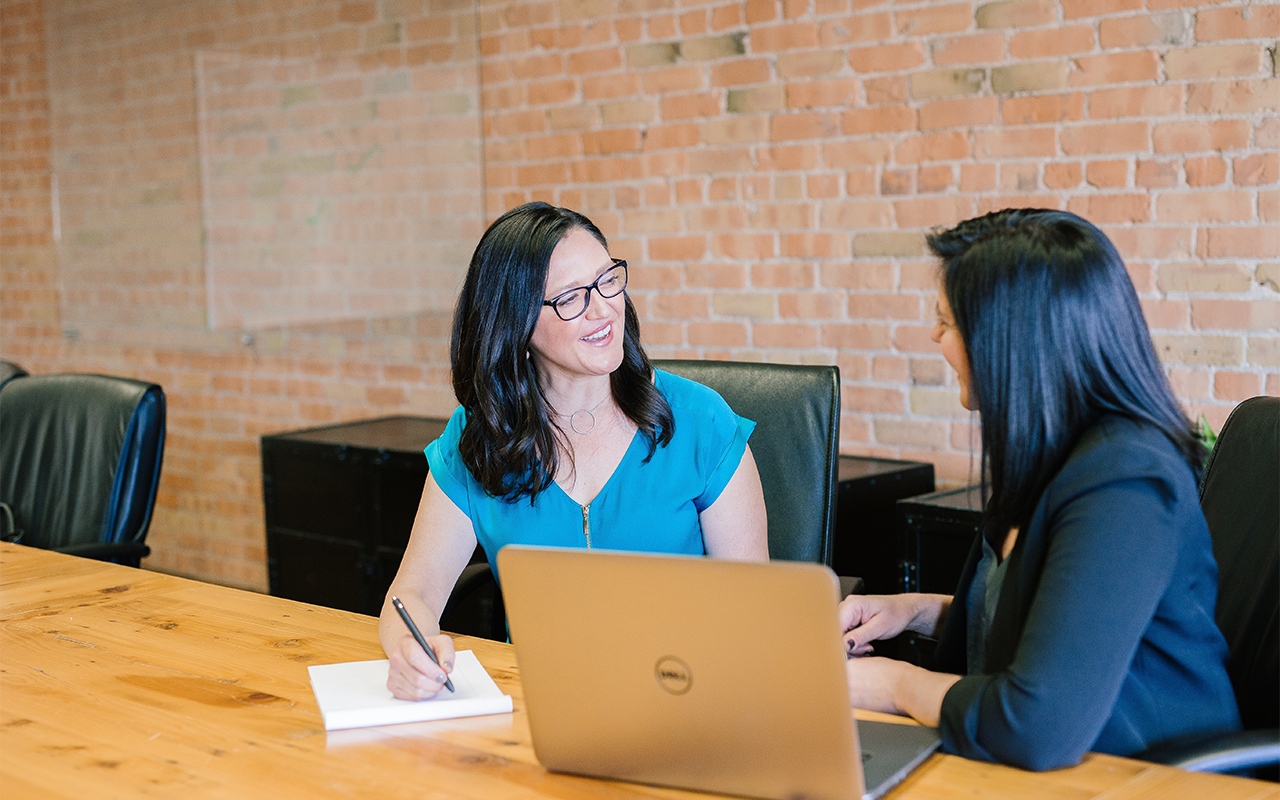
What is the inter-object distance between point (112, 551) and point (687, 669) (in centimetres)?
182

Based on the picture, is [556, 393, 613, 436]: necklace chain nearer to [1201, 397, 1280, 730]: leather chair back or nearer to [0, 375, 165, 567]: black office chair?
[1201, 397, 1280, 730]: leather chair back

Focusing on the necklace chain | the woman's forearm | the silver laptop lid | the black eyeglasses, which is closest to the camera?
the silver laptop lid

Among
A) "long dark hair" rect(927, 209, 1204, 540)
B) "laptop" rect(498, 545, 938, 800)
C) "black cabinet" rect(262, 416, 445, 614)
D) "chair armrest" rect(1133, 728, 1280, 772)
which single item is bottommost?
"black cabinet" rect(262, 416, 445, 614)

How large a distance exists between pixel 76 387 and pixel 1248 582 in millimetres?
2367

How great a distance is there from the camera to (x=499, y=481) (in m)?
1.83

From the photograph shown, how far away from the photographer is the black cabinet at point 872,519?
8.89 ft

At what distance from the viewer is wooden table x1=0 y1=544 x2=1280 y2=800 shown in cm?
111

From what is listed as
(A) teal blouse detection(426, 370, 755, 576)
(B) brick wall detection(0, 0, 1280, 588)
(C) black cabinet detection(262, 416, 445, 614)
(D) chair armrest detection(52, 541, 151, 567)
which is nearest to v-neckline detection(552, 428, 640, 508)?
(A) teal blouse detection(426, 370, 755, 576)

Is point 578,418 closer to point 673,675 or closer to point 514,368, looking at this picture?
point 514,368

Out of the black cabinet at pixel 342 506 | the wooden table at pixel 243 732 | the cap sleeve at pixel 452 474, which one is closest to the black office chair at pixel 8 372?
the black cabinet at pixel 342 506

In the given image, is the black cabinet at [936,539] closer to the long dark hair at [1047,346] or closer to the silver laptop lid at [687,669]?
the long dark hair at [1047,346]

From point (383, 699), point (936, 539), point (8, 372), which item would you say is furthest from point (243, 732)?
point (8, 372)

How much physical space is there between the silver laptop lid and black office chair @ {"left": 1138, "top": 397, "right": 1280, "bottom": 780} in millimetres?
696

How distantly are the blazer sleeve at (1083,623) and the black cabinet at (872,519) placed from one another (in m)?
1.54
